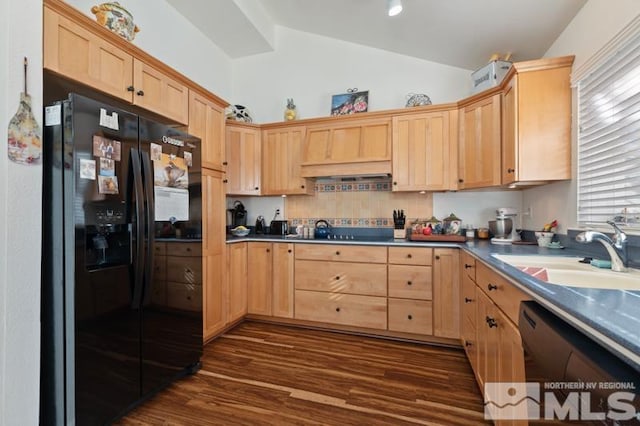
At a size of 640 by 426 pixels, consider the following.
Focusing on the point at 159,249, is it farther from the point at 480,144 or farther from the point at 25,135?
the point at 480,144

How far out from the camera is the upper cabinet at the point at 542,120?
6.56ft

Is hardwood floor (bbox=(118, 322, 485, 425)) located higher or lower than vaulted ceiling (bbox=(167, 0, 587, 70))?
lower

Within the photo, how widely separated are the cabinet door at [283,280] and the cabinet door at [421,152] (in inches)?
51.8

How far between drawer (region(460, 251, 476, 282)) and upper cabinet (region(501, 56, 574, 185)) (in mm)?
667

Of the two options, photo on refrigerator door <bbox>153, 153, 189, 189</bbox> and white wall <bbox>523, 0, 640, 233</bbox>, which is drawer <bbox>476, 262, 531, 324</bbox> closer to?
white wall <bbox>523, 0, 640, 233</bbox>

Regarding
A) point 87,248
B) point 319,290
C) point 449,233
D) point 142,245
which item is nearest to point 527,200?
point 449,233

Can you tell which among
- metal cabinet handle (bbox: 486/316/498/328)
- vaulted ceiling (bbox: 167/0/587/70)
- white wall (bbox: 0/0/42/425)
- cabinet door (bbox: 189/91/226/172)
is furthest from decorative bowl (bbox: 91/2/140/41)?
metal cabinet handle (bbox: 486/316/498/328)

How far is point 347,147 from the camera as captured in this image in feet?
10.1

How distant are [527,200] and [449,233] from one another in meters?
0.77

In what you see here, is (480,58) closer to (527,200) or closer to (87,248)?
(527,200)

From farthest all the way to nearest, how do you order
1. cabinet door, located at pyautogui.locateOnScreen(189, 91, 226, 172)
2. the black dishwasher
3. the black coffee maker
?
the black coffee maker < cabinet door, located at pyautogui.locateOnScreen(189, 91, 226, 172) < the black dishwasher

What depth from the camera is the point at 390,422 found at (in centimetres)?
161

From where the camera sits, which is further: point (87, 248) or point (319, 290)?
point (319, 290)

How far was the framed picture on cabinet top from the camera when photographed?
3260mm
